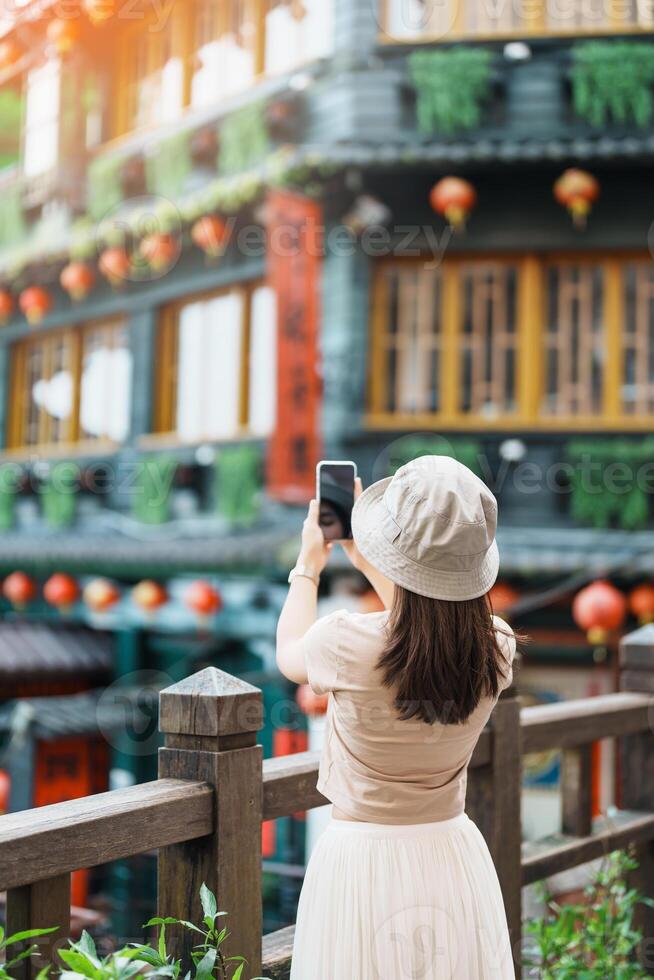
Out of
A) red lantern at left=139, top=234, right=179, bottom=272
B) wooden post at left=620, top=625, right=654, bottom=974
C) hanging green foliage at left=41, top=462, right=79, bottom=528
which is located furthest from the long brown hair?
hanging green foliage at left=41, top=462, right=79, bottom=528

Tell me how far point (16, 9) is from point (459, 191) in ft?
17.6

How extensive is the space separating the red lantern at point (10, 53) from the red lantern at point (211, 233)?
418 centimetres

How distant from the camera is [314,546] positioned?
2.43 m

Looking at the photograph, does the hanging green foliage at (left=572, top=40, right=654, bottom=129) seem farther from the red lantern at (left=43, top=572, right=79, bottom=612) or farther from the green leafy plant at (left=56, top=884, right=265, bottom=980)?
the green leafy plant at (left=56, top=884, right=265, bottom=980)

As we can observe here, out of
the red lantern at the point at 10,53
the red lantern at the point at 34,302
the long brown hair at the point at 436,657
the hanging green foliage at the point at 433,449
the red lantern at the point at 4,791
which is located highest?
the red lantern at the point at 10,53

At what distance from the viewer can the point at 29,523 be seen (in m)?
12.8

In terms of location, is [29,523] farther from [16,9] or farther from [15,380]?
[16,9]

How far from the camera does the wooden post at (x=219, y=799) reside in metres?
2.40

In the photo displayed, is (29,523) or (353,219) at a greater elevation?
(353,219)

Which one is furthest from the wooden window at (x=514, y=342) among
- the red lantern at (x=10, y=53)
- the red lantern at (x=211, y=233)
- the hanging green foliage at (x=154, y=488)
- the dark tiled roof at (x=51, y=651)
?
the red lantern at (x=10, y=53)

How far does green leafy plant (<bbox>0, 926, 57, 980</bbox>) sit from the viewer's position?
1.94m

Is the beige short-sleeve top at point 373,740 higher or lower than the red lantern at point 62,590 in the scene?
higher

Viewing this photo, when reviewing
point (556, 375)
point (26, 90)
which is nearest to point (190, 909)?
point (556, 375)

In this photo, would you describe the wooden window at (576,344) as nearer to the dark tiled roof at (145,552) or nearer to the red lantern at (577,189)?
the red lantern at (577,189)
